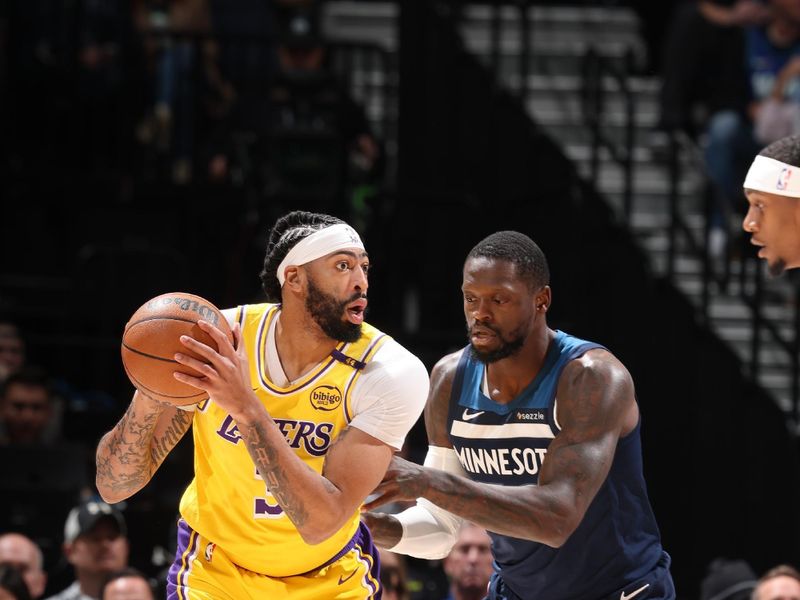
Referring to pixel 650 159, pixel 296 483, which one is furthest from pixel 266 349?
pixel 650 159

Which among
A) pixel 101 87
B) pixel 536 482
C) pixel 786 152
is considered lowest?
pixel 536 482

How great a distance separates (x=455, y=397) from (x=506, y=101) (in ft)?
19.1

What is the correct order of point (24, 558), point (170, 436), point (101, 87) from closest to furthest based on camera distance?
point (170, 436) → point (24, 558) → point (101, 87)

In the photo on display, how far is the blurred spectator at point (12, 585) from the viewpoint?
7.70 meters

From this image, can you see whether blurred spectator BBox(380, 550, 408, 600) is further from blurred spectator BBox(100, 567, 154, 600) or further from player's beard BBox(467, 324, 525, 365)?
player's beard BBox(467, 324, 525, 365)

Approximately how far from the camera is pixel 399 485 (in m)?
4.92

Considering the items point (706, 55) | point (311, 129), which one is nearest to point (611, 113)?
point (706, 55)

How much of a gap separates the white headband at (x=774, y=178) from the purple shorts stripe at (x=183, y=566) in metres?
2.48

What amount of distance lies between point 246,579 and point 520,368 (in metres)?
1.26

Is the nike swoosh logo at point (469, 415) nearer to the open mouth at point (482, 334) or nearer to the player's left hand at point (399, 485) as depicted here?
the open mouth at point (482, 334)

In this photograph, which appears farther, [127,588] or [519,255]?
[127,588]

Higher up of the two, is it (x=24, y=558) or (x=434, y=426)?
(x=434, y=426)

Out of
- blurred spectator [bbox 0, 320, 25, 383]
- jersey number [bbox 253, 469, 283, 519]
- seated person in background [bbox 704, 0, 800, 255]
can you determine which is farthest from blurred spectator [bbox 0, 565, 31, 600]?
seated person in background [bbox 704, 0, 800, 255]

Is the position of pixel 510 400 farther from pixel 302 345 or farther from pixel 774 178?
pixel 774 178
